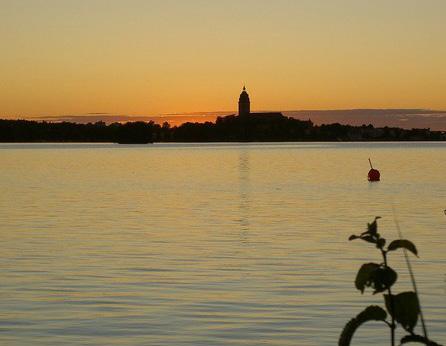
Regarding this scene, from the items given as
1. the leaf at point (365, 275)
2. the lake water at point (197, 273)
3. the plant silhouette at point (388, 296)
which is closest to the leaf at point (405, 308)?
the plant silhouette at point (388, 296)

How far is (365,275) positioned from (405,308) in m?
0.22

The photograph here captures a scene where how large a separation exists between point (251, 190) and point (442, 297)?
52.0 m

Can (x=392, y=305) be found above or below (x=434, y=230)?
above

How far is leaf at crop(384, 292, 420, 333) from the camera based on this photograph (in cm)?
387

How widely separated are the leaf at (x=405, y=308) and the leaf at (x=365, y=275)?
10 cm

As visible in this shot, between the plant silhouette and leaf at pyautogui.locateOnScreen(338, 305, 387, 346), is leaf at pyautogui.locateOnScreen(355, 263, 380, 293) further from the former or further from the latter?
leaf at pyautogui.locateOnScreen(338, 305, 387, 346)

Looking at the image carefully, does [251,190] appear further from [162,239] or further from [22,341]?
[22,341]

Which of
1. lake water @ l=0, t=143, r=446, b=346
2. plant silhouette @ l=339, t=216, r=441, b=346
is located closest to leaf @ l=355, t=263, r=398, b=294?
plant silhouette @ l=339, t=216, r=441, b=346

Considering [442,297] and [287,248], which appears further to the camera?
[287,248]

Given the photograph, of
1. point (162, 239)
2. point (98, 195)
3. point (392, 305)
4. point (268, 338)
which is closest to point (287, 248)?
point (162, 239)

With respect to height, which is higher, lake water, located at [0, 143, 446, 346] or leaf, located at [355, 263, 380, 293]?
leaf, located at [355, 263, 380, 293]

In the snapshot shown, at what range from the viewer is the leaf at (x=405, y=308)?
12.7ft

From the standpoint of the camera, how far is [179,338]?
15.4m

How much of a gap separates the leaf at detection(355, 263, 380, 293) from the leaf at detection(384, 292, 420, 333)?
0.10 m
